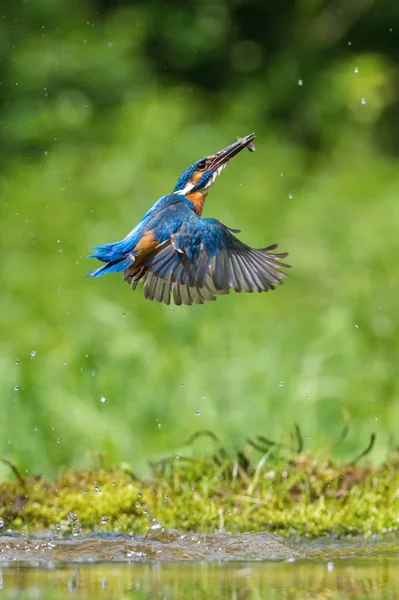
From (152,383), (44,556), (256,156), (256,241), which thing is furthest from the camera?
(256,156)

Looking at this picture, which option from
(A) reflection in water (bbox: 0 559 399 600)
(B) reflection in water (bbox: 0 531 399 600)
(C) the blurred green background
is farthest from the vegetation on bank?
(A) reflection in water (bbox: 0 559 399 600)

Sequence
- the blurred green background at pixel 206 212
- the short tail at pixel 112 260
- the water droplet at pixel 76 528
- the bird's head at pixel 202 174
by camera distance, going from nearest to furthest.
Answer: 1. the short tail at pixel 112 260
2. the bird's head at pixel 202 174
3. the water droplet at pixel 76 528
4. the blurred green background at pixel 206 212

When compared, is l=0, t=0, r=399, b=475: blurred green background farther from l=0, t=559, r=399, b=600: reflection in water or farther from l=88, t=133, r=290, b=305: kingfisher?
l=88, t=133, r=290, b=305: kingfisher

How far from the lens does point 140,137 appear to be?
34.0 feet

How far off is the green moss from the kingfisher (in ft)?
4.11

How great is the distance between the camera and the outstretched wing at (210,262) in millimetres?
3475

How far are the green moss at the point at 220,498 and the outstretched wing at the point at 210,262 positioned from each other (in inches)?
51.8

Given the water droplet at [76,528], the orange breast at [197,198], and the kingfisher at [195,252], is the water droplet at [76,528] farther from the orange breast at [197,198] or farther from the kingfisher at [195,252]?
the orange breast at [197,198]

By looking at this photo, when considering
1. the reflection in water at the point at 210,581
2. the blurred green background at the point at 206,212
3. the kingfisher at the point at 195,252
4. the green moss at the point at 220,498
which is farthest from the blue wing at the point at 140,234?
the blurred green background at the point at 206,212

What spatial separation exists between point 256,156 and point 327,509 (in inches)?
253

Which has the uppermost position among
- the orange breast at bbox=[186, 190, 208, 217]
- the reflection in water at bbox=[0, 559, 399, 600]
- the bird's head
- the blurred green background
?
the blurred green background

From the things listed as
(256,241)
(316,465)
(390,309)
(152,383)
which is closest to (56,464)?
(152,383)

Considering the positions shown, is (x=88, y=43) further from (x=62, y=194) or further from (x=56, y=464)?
(x=56, y=464)

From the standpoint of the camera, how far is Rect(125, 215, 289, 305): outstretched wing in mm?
3475
